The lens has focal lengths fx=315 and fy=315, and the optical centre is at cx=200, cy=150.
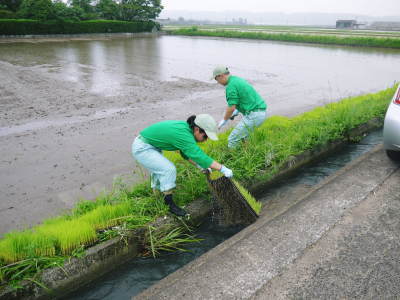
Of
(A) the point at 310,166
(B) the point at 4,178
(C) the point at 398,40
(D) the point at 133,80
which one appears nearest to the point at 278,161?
(A) the point at 310,166

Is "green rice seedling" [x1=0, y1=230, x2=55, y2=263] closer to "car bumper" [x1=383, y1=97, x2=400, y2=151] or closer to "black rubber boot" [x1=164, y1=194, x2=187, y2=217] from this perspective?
"black rubber boot" [x1=164, y1=194, x2=187, y2=217]

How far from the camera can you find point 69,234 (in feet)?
9.61

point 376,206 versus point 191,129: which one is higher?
point 191,129

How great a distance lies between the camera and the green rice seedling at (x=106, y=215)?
3.23 metres

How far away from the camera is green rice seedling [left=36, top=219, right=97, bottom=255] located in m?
2.89

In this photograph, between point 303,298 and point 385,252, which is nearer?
point 303,298

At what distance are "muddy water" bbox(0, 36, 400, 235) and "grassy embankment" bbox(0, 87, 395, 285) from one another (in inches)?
32.9

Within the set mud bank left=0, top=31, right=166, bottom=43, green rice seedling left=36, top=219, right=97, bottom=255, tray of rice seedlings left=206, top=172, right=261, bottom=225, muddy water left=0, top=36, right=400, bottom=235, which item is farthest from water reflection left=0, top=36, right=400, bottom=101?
mud bank left=0, top=31, right=166, bottom=43

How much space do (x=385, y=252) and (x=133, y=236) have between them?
252 cm

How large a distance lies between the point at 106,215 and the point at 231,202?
4.53 feet

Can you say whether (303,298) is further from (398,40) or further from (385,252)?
(398,40)

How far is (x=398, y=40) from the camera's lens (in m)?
24.7

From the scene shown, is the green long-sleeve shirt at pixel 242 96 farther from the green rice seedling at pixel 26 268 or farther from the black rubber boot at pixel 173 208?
the green rice seedling at pixel 26 268

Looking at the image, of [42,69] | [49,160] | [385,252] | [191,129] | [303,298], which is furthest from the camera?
[42,69]
